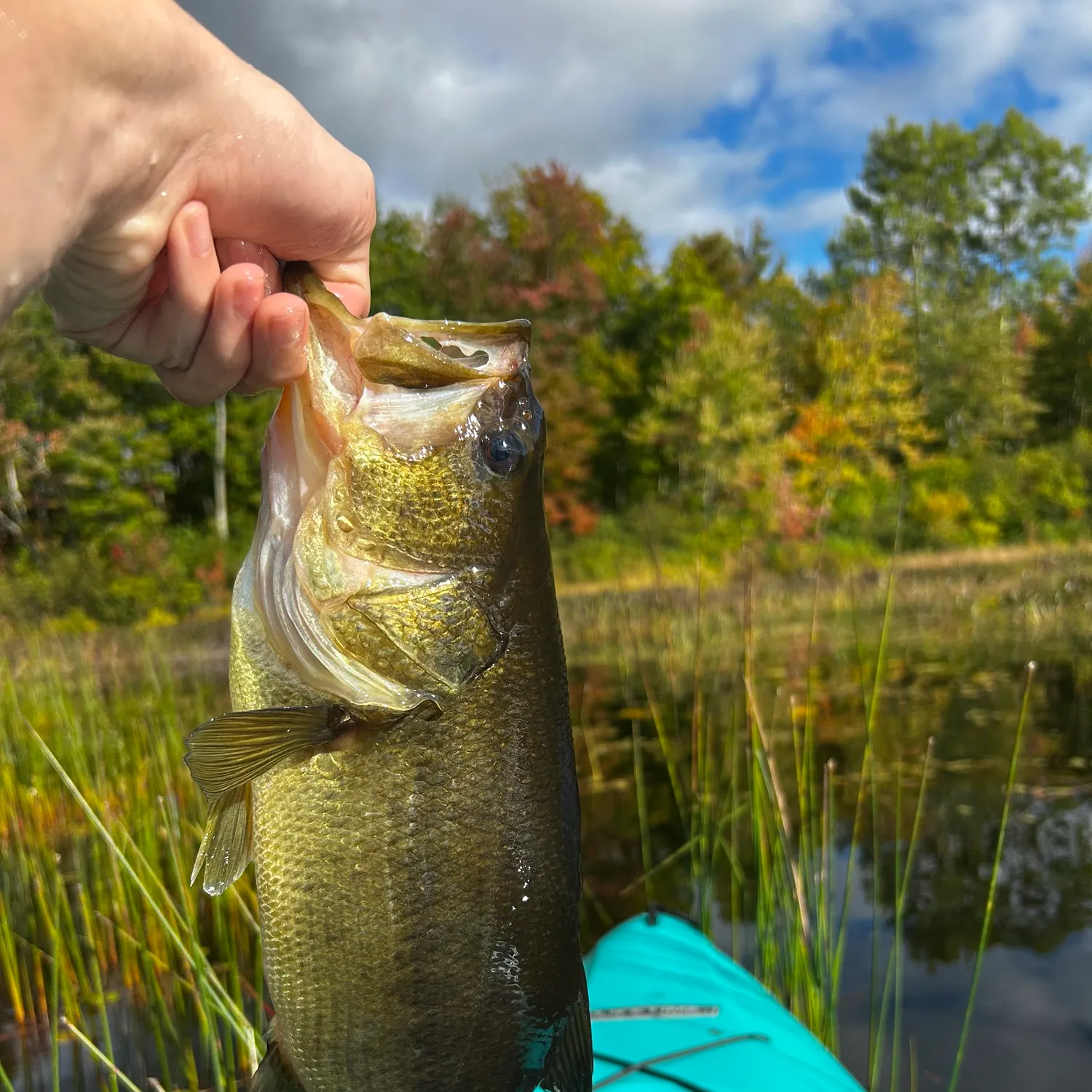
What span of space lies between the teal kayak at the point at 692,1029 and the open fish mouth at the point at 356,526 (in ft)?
5.39

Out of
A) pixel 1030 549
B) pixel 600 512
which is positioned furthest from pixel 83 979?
pixel 600 512

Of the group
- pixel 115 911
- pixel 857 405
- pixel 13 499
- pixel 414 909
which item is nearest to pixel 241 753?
pixel 414 909

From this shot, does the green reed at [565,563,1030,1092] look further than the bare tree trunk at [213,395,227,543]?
No

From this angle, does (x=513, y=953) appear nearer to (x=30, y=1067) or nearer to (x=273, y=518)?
(x=273, y=518)

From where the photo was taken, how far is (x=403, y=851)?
134 centimetres

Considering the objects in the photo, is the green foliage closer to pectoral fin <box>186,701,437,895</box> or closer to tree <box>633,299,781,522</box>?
tree <box>633,299,781,522</box>

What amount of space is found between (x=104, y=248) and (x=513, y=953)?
3.86 ft

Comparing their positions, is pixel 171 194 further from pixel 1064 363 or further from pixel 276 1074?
pixel 1064 363

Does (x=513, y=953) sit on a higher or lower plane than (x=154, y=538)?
lower

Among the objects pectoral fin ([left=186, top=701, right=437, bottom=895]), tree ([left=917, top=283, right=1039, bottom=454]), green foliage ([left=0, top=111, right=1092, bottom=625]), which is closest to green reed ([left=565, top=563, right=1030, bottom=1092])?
pectoral fin ([left=186, top=701, right=437, bottom=895])

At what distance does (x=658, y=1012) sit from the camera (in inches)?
118

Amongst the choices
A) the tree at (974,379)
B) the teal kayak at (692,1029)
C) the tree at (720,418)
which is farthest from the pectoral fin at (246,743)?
the tree at (974,379)

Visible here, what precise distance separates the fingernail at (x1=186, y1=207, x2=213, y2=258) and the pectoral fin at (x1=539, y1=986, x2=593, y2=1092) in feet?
4.14

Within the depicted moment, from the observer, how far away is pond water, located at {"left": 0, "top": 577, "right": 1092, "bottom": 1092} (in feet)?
13.3
